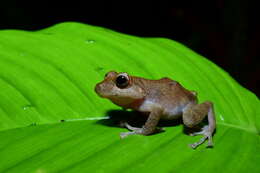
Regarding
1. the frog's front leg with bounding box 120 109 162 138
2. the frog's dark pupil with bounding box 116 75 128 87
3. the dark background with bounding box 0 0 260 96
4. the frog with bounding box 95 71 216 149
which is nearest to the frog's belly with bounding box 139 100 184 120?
the frog with bounding box 95 71 216 149

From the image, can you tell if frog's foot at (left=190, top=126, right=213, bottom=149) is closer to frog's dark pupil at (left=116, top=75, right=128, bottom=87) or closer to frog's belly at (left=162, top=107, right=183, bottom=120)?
frog's belly at (left=162, top=107, right=183, bottom=120)

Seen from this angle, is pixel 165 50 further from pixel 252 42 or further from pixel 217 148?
pixel 252 42

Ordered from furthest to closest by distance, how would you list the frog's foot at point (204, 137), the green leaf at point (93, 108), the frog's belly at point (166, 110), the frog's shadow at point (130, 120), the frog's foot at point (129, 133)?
the frog's belly at point (166, 110), the frog's shadow at point (130, 120), the frog's foot at point (129, 133), the frog's foot at point (204, 137), the green leaf at point (93, 108)

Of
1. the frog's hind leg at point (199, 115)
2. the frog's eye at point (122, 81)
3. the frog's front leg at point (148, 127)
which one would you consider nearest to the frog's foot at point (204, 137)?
the frog's hind leg at point (199, 115)

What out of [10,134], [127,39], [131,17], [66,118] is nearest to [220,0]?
[131,17]

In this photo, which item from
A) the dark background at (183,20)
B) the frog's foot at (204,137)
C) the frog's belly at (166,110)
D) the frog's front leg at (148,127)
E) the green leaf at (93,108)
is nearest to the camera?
the green leaf at (93,108)

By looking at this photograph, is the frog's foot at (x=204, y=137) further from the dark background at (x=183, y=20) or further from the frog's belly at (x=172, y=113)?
the dark background at (x=183, y=20)

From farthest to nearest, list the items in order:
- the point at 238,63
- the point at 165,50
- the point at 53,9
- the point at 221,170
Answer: the point at 53,9 → the point at 238,63 → the point at 165,50 → the point at 221,170
